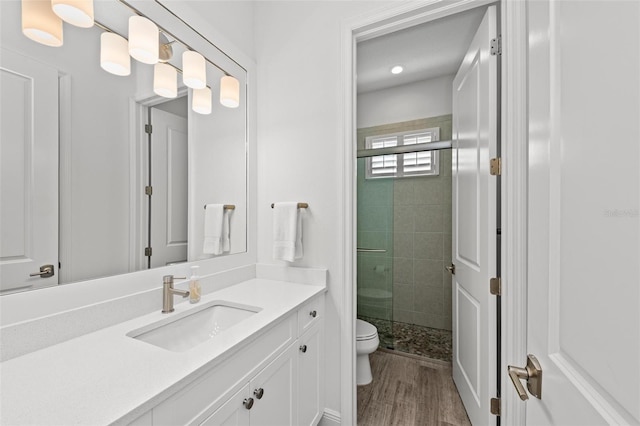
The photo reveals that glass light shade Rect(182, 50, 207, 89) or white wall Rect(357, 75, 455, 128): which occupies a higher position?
white wall Rect(357, 75, 455, 128)

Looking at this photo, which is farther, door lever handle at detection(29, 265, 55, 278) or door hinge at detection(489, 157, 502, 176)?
door hinge at detection(489, 157, 502, 176)

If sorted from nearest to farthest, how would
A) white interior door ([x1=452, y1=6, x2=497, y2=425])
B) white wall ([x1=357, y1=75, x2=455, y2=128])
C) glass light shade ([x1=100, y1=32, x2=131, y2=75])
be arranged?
glass light shade ([x1=100, y1=32, x2=131, y2=75])
white interior door ([x1=452, y1=6, x2=497, y2=425])
white wall ([x1=357, y1=75, x2=455, y2=128])

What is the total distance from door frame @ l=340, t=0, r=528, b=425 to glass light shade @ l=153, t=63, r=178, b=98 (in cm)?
86

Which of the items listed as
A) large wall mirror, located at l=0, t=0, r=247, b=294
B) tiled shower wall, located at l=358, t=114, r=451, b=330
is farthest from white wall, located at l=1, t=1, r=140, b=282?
tiled shower wall, located at l=358, t=114, r=451, b=330

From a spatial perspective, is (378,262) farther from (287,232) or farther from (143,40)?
(143,40)

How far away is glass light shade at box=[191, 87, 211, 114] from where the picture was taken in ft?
4.67

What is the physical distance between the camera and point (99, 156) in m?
1.03

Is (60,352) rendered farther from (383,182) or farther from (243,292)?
(383,182)

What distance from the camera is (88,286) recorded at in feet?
3.19

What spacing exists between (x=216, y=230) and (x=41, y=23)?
1.02 meters

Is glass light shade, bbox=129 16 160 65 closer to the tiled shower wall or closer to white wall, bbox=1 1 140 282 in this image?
white wall, bbox=1 1 140 282

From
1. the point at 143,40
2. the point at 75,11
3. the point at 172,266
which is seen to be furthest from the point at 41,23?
the point at 172,266
